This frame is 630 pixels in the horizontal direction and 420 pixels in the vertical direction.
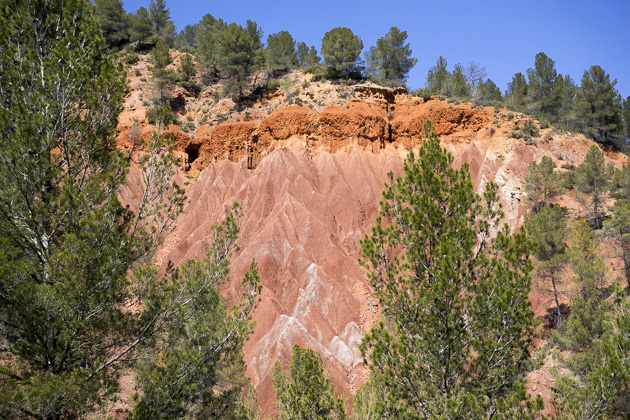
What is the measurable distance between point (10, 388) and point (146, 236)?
3.64 metres

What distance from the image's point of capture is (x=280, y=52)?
54.3 metres

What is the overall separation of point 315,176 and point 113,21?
42377mm

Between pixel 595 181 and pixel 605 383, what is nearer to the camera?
pixel 605 383

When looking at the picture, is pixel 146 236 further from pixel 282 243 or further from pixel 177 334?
pixel 282 243

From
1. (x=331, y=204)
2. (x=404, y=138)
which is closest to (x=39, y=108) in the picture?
(x=331, y=204)

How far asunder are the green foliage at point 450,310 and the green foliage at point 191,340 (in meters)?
3.53

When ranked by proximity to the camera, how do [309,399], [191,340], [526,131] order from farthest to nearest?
1. [526,131]
2. [309,399]
3. [191,340]

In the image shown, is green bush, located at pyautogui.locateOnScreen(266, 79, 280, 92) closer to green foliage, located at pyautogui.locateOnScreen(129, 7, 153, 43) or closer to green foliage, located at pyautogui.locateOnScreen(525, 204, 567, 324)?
green foliage, located at pyautogui.locateOnScreen(129, 7, 153, 43)

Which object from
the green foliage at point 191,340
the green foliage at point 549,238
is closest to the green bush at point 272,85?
the green foliage at point 549,238

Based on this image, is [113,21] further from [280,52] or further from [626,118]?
[626,118]

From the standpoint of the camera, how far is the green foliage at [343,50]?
1876 inches

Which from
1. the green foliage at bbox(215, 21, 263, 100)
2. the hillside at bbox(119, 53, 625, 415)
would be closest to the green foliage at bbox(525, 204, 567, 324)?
the hillside at bbox(119, 53, 625, 415)

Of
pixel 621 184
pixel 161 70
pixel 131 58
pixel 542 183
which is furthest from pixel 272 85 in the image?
pixel 621 184

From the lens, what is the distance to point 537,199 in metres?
32.4
